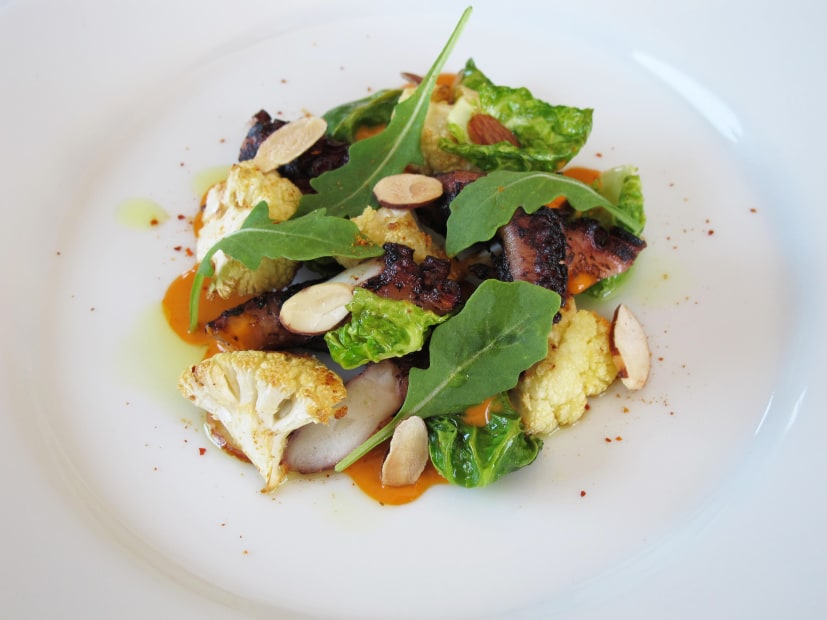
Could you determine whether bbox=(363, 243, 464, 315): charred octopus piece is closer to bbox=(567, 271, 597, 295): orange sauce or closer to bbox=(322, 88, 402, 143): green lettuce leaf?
bbox=(567, 271, 597, 295): orange sauce

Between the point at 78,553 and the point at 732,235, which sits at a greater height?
the point at 732,235

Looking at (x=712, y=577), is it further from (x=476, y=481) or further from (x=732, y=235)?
(x=732, y=235)

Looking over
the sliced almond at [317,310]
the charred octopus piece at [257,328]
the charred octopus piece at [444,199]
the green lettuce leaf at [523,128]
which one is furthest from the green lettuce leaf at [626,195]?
the charred octopus piece at [257,328]

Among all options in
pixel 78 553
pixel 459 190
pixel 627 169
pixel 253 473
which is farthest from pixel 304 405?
pixel 627 169

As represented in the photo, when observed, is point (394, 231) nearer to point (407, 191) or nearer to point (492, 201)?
point (407, 191)

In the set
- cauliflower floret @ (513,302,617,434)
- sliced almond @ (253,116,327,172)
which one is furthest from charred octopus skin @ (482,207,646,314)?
sliced almond @ (253,116,327,172)

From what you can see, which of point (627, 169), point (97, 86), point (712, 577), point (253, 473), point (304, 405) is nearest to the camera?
point (712, 577)

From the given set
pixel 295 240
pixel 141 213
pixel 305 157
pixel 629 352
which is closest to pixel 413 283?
pixel 295 240
